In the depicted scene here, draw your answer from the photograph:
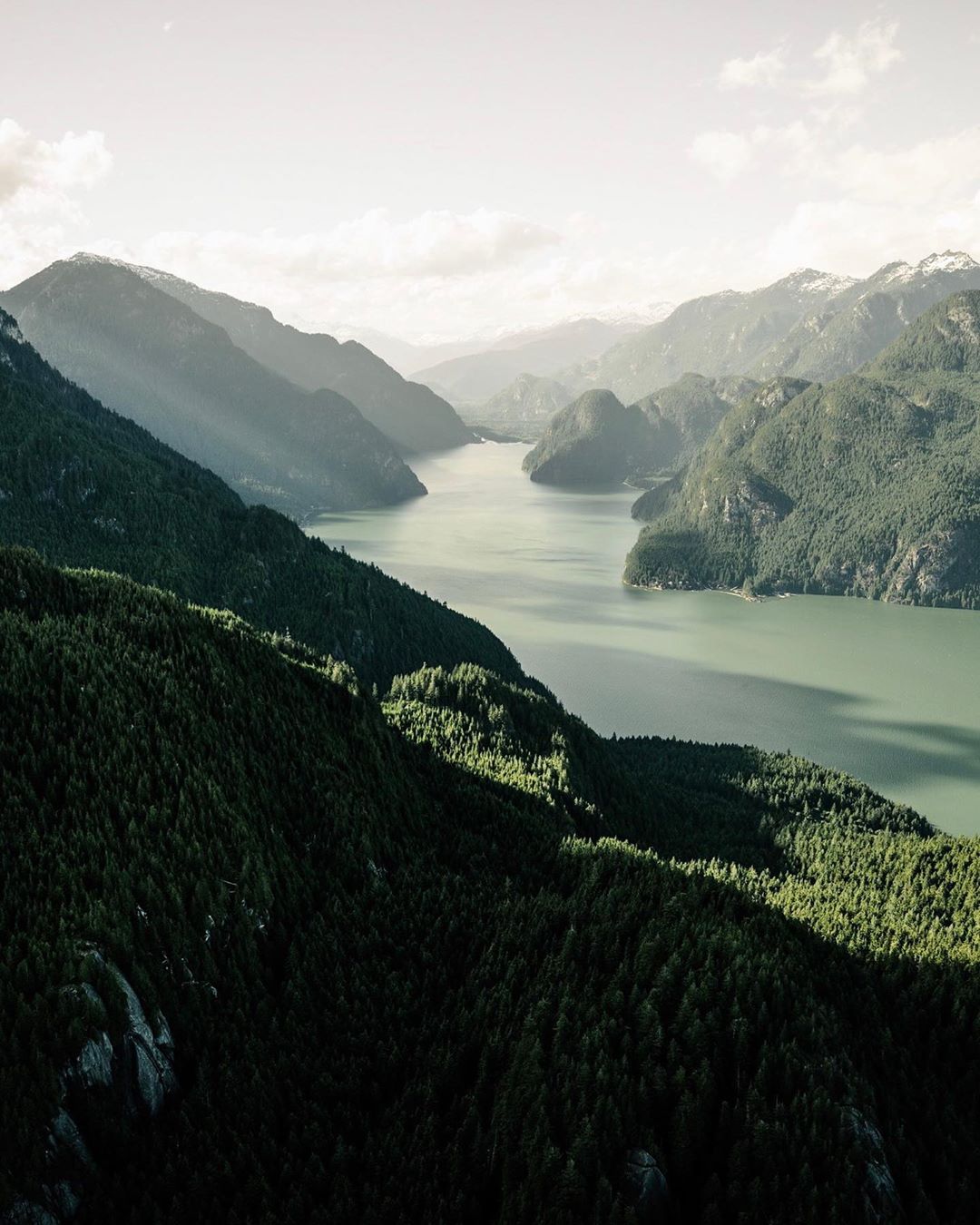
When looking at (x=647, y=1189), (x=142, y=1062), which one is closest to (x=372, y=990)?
(x=142, y=1062)

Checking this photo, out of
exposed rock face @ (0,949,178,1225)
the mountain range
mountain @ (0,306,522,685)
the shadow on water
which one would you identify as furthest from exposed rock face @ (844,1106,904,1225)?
mountain @ (0,306,522,685)

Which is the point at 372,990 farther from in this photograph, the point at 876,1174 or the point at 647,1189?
the point at 876,1174

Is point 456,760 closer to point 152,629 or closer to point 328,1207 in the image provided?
point 152,629

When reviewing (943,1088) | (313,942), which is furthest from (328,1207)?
(943,1088)

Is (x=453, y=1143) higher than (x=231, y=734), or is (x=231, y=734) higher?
(x=231, y=734)

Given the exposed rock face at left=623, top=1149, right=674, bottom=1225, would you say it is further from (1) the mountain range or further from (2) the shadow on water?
(2) the shadow on water
